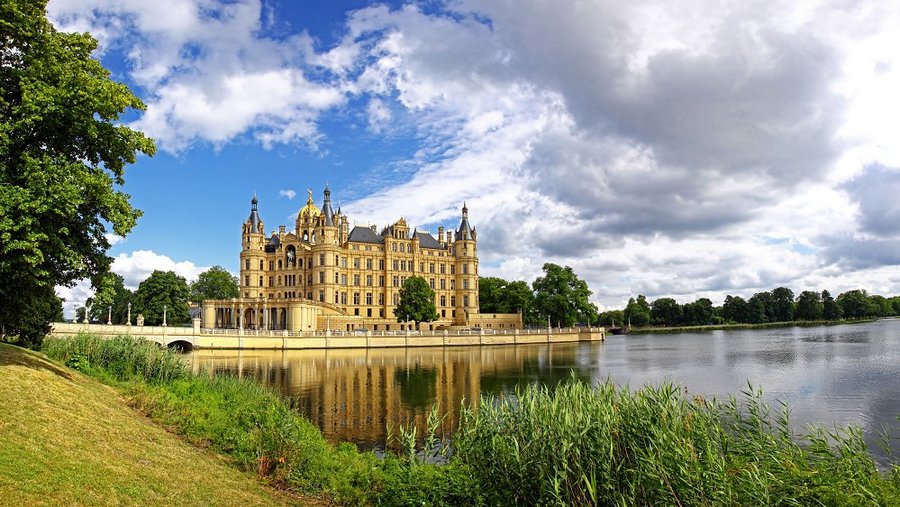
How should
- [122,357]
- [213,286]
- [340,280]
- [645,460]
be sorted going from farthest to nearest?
[213,286]
[340,280]
[122,357]
[645,460]

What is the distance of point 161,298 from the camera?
80188 millimetres

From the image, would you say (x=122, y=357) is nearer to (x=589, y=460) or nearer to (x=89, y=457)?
(x=89, y=457)

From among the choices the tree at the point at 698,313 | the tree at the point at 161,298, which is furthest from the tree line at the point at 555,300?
the tree at the point at 698,313

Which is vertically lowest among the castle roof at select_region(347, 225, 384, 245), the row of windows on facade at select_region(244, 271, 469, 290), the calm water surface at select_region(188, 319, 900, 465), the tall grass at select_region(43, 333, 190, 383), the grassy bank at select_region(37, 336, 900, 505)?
the calm water surface at select_region(188, 319, 900, 465)

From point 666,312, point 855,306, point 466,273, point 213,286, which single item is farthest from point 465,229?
point 855,306

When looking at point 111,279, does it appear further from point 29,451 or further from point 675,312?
point 675,312

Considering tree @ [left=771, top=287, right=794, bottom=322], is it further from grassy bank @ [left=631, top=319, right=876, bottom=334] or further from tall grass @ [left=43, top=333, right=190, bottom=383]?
tall grass @ [left=43, top=333, right=190, bottom=383]

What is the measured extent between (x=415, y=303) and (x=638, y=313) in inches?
3192

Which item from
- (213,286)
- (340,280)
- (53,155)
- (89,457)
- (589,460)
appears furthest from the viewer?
(213,286)

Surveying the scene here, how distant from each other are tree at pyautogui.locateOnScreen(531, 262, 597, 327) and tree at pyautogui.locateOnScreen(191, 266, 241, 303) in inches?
2256

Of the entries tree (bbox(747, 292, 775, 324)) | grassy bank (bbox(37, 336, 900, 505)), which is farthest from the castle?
tree (bbox(747, 292, 775, 324))

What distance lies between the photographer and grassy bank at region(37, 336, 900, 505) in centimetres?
858

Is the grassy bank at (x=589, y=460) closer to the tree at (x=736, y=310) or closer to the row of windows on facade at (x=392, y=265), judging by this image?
the row of windows on facade at (x=392, y=265)

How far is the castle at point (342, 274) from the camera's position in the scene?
80.5 metres
